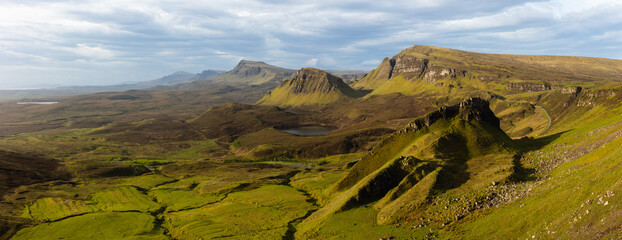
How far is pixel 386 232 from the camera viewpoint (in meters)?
65.2

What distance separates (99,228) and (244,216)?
46.6m

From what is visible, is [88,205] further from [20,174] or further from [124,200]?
[20,174]

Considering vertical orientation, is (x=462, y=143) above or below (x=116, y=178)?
above

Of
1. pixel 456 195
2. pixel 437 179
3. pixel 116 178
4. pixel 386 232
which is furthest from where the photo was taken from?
pixel 116 178

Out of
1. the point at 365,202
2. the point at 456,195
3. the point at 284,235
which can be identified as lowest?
the point at 284,235

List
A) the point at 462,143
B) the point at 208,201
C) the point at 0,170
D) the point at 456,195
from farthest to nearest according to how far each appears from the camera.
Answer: the point at 0,170 < the point at 208,201 < the point at 462,143 < the point at 456,195

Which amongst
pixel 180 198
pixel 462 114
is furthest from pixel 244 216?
pixel 462 114

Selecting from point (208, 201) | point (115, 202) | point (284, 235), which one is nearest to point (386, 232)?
point (284, 235)

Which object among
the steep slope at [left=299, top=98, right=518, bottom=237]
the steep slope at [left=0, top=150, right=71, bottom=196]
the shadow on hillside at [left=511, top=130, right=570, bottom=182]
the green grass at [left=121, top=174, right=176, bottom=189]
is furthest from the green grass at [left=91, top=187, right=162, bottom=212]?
the shadow on hillside at [left=511, top=130, right=570, bottom=182]

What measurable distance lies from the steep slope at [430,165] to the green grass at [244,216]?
8.96 m

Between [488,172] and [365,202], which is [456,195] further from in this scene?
[365,202]

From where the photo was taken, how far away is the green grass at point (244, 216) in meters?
88.2

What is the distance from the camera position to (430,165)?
90375mm

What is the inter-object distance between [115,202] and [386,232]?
121 meters
